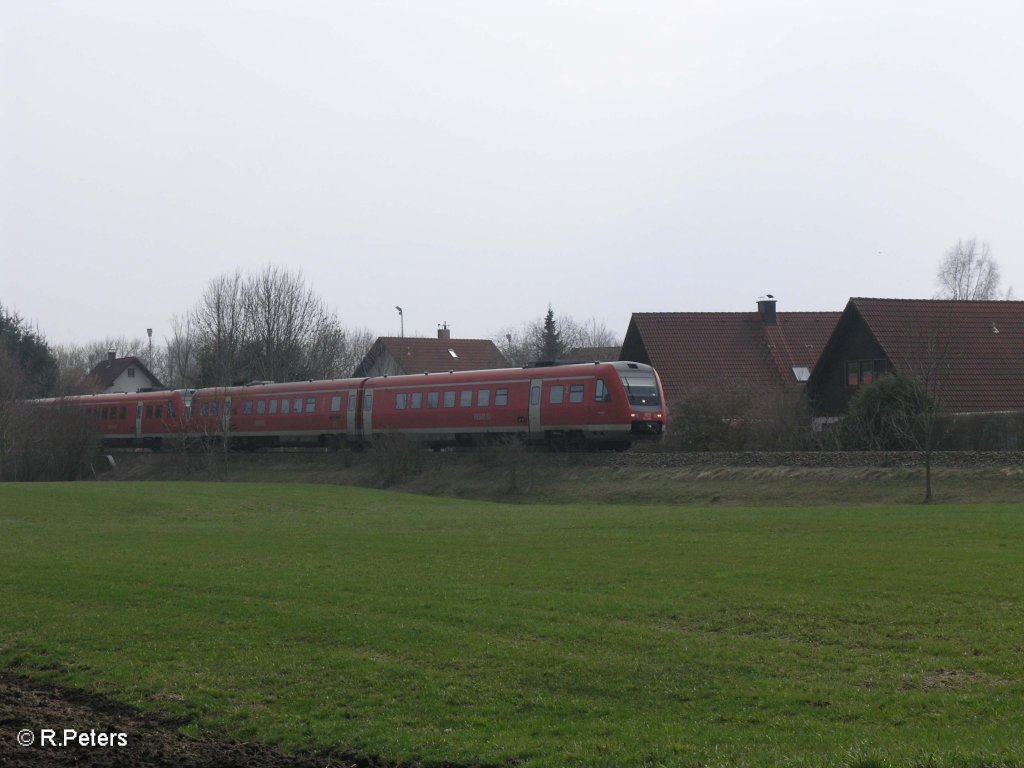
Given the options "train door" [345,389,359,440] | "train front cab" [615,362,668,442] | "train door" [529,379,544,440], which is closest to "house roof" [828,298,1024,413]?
"train front cab" [615,362,668,442]

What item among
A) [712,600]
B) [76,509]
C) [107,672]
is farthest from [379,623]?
[76,509]

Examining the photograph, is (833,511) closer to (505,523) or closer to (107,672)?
(505,523)

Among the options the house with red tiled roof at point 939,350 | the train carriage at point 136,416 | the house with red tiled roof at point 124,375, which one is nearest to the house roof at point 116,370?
the house with red tiled roof at point 124,375

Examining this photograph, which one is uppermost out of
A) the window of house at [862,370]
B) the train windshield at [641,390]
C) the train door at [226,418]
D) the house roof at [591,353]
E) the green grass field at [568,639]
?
the house roof at [591,353]

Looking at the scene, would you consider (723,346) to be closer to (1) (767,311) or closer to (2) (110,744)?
(1) (767,311)

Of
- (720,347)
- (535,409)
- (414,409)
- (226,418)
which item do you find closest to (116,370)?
(226,418)

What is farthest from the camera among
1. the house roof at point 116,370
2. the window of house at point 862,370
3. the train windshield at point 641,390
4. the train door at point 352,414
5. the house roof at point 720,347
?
the house roof at point 116,370

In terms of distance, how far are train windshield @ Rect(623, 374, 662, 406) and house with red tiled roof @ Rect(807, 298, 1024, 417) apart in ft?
26.4

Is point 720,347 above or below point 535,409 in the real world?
above

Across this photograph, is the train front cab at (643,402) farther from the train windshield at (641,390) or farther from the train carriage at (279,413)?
the train carriage at (279,413)

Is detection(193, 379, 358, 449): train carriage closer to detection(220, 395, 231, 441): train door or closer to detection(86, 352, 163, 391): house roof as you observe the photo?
detection(220, 395, 231, 441): train door

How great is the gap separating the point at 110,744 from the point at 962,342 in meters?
41.0

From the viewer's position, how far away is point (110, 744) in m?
9.51

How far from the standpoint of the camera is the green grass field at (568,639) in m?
9.31
